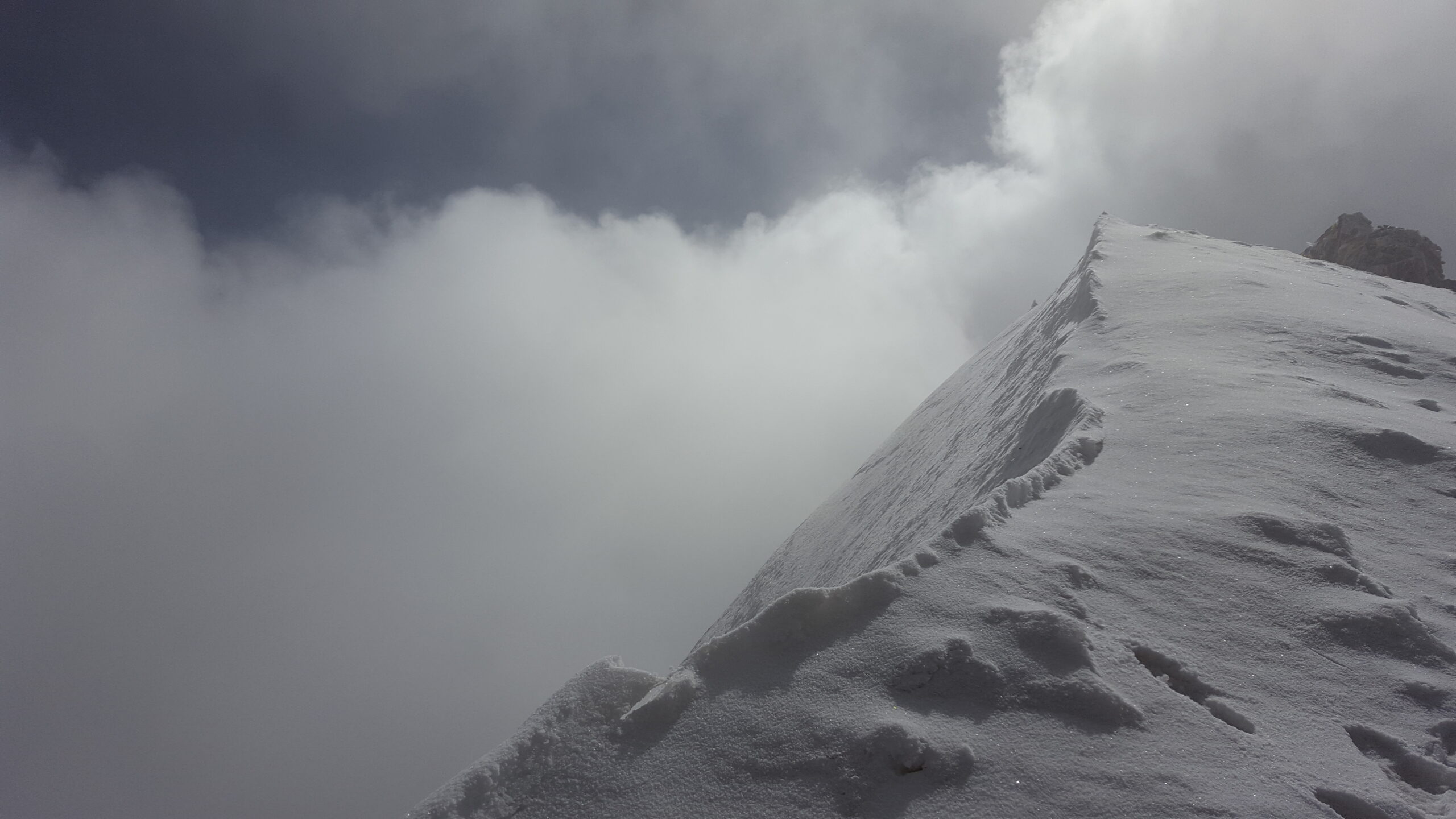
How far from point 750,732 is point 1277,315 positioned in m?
6.78

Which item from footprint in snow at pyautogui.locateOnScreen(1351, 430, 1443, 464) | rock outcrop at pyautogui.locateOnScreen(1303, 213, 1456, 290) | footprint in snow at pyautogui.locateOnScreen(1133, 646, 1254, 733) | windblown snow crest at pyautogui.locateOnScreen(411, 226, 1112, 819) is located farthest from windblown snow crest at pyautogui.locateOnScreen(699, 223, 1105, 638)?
rock outcrop at pyautogui.locateOnScreen(1303, 213, 1456, 290)

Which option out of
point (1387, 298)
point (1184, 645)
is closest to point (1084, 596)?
point (1184, 645)

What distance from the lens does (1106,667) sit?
2.74 meters

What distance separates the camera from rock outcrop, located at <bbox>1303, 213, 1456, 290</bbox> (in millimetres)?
17188

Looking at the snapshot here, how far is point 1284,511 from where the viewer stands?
3758mm

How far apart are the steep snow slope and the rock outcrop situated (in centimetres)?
1655

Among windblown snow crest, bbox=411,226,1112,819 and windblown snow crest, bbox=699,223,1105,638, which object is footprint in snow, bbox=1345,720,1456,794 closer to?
windblown snow crest, bbox=411,226,1112,819

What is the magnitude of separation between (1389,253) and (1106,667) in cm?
2078

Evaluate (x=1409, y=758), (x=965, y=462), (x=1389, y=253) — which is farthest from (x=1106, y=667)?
(x=1389, y=253)

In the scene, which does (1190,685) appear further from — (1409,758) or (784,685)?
(784,685)

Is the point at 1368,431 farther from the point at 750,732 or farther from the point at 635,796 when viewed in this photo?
the point at 635,796

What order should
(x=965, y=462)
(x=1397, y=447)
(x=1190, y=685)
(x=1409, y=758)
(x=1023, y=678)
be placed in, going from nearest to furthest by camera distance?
1. (x=1409, y=758)
2. (x=1023, y=678)
3. (x=1190, y=685)
4. (x=1397, y=447)
5. (x=965, y=462)

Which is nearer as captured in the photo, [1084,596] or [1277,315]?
[1084,596]

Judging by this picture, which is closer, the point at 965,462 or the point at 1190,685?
the point at 1190,685
